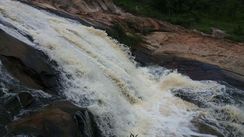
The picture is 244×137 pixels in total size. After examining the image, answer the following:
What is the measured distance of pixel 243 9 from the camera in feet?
108

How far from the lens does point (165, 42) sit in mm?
23594

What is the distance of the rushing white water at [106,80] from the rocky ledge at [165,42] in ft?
4.73

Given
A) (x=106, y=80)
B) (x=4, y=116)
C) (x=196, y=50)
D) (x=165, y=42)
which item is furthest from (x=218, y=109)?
(x=4, y=116)

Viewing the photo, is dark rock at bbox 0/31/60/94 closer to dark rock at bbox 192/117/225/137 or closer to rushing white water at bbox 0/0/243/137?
rushing white water at bbox 0/0/243/137

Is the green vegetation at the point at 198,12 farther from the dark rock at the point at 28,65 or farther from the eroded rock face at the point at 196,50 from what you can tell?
the dark rock at the point at 28,65

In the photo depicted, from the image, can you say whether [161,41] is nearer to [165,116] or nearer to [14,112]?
[165,116]

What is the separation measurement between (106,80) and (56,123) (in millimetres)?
5032

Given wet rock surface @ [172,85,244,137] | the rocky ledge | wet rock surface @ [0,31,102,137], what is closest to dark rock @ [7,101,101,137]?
wet rock surface @ [0,31,102,137]

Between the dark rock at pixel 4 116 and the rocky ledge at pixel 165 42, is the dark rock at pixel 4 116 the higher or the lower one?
the higher one

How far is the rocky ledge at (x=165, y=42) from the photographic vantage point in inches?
842

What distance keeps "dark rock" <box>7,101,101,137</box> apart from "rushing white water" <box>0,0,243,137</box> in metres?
1.10

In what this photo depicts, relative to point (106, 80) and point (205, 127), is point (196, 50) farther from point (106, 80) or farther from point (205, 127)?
point (205, 127)

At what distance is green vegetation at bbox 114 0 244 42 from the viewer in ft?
90.4

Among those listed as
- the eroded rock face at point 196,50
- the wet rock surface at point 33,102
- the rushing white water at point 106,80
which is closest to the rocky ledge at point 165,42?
the eroded rock face at point 196,50
